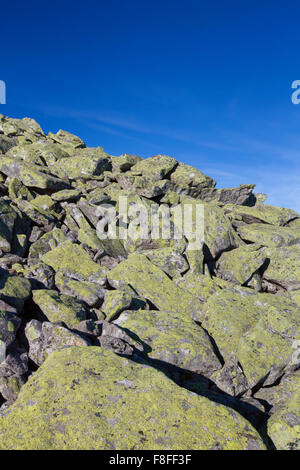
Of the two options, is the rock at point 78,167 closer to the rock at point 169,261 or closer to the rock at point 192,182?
the rock at point 192,182

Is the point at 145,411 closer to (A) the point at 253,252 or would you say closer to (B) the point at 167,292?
(B) the point at 167,292

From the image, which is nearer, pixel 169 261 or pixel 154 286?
pixel 154 286

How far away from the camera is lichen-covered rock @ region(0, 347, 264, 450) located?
6395 millimetres

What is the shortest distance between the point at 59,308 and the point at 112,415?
20.7 feet

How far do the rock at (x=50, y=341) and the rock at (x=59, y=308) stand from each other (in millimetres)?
1729

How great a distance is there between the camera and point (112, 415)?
22.6ft

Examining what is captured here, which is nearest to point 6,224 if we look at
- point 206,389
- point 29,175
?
point 29,175

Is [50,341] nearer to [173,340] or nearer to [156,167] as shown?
[173,340]

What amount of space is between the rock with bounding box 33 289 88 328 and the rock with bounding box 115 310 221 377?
1.95 meters

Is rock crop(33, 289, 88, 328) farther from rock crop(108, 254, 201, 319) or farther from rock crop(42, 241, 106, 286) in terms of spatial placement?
rock crop(108, 254, 201, 319)

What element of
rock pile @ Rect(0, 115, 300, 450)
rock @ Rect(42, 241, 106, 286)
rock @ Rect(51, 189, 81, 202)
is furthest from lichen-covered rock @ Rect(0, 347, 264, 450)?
rock @ Rect(51, 189, 81, 202)

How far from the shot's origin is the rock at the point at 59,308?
12008 mm

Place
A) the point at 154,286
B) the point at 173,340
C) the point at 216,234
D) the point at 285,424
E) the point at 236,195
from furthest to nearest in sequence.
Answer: the point at 236,195 → the point at 216,234 → the point at 154,286 → the point at 173,340 → the point at 285,424
